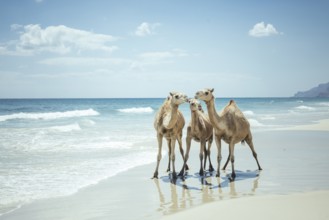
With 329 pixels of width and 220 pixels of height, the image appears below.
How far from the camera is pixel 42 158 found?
40.9 feet

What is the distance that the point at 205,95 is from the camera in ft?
29.1

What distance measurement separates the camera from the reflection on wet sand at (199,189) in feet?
22.4

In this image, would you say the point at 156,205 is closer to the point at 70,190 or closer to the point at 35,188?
the point at 70,190

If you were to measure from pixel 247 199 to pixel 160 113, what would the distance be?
3.70m

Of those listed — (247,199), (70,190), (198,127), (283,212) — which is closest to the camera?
(283,212)

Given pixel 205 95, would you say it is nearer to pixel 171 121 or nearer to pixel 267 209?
pixel 171 121

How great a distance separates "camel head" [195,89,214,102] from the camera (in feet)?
28.7

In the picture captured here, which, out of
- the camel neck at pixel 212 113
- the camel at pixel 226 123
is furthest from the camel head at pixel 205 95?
the camel neck at pixel 212 113

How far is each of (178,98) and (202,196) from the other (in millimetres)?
2569

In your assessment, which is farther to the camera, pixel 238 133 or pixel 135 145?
pixel 135 145

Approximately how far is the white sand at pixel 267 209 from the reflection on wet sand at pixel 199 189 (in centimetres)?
46

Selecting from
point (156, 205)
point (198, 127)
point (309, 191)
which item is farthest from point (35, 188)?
point (309, 191)

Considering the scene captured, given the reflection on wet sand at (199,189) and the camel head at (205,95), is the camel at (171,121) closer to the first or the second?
the camel head at (205,95)

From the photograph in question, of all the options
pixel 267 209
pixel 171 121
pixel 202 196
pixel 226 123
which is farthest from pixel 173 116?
pixel 267 209
